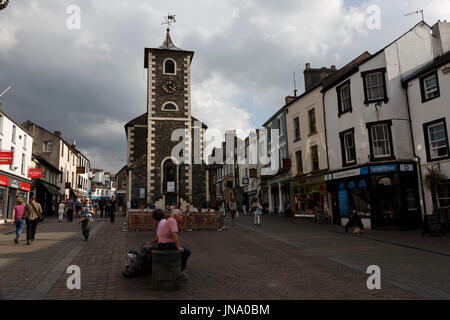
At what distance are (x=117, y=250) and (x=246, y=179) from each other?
30.3 meters

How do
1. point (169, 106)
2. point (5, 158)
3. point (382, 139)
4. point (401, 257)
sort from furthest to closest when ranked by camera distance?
1. point (169, 106)
2. point (5, 158)
3. point (382, 139)
4. point (401, 257)

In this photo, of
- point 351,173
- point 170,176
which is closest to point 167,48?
point 170,176

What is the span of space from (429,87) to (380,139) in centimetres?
362

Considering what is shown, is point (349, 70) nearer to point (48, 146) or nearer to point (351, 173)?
point (351, 173)

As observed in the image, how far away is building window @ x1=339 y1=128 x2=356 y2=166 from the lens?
1981 cm

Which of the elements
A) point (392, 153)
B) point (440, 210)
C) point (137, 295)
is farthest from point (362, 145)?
point (137, 295)

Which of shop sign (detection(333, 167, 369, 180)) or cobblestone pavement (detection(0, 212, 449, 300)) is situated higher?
shop sign (detection(333, 167, 369, 180))

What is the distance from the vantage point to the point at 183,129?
30828 mm

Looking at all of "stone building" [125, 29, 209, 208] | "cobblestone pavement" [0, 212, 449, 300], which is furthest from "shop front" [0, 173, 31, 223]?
"cobblestone pavement" [0, 212, 449, 300]

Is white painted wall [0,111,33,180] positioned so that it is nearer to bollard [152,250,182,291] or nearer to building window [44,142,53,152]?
building window [44,142,53,152]

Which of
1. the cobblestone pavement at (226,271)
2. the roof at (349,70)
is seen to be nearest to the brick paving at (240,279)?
the cobblestone pavement at (226,271)

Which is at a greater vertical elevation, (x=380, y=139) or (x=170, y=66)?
(x=170, y=66)

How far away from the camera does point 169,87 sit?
31078 mm

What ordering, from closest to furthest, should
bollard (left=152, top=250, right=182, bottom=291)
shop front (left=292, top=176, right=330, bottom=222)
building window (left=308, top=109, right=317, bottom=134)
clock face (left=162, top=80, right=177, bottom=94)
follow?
bollard (left=152, top=250, right=182, bottom=291), shop front (left=292, top=176, right=330, bottom=222), building window (left=308, top=109, right=317, bottom=134), clock face (left=162, top=80, right=177, bottom=94)
